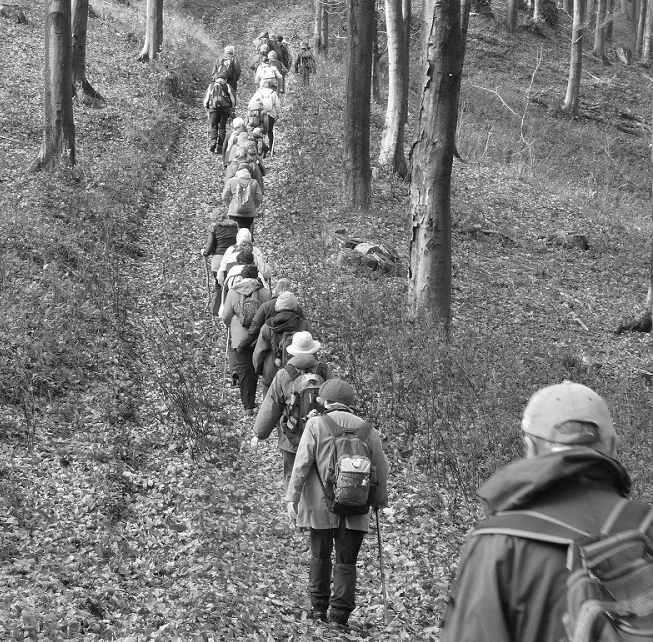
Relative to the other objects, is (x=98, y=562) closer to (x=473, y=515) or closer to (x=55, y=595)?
(x=55, y=595)

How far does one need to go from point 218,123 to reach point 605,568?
2058cm

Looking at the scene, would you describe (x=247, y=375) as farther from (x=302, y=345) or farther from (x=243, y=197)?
(x=243, y=197)

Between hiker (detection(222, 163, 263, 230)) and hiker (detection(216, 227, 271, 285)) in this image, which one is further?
hiker (detection(222, 163, 263, 230))

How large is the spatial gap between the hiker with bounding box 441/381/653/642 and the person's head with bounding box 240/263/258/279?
8025mm

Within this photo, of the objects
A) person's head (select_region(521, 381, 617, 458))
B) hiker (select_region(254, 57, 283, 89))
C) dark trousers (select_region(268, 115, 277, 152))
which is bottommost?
dark trousers (select_region(268, 115, 277, 152))

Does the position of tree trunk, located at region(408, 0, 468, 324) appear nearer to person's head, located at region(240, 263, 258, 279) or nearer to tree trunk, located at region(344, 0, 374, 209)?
person's head, located at region(240, 263, 258, 279)

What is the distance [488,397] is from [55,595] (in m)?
5.33

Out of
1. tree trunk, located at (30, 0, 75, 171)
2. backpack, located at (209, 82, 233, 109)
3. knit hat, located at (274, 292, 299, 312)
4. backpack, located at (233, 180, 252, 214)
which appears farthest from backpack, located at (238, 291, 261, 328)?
backpack, located at (209, 82, 233, 109)

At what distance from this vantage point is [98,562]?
678 cm

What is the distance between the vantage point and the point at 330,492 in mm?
6113

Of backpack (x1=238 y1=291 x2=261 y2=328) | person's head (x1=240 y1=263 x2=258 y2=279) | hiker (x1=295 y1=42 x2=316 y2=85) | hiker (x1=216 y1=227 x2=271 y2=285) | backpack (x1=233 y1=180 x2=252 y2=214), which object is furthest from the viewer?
hiker (x1=295 y1=42 x2=316 y2=85)

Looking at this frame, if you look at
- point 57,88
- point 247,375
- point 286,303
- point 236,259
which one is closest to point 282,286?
point 236,259

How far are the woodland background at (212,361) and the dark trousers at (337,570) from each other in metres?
0.25

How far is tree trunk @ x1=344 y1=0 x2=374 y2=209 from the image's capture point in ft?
55.3
